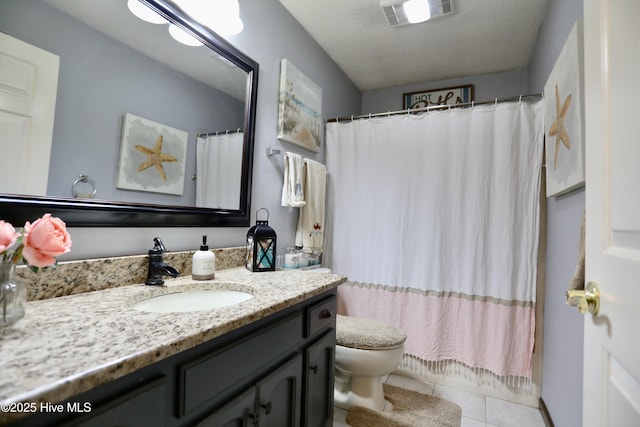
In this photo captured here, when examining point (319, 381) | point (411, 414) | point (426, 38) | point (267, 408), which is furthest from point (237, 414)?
point (426, 38)

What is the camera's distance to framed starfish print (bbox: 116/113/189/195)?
1111 millimetres

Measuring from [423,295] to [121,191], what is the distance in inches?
74.6

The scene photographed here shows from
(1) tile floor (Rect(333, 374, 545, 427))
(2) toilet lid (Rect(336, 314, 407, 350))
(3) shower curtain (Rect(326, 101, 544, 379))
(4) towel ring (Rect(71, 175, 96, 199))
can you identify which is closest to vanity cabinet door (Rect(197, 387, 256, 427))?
(4) towel ring (Rect(71, 175, 96, 199))

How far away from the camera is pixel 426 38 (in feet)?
7.47

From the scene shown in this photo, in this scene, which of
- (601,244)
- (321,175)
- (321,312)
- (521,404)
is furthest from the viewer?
(321,175)

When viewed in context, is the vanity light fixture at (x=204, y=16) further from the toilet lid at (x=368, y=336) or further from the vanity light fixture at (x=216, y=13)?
the toilet lid at (x=368, y=336)

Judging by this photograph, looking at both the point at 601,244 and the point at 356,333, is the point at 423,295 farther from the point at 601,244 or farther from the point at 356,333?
the point at 601,244

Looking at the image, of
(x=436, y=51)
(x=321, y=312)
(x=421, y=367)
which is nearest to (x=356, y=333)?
(x=321, y=312)

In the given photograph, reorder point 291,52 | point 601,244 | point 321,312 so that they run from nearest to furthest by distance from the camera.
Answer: point 601,244 → point 321,312 → point 291,52

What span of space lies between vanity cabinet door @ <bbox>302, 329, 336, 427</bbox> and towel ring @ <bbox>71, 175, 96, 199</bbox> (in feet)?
2.96

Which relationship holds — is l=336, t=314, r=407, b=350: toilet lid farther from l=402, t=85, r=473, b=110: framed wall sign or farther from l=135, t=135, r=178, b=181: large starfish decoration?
l=402, t=85, r=473, b=110: framed wall sign

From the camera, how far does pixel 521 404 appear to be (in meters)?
1.94

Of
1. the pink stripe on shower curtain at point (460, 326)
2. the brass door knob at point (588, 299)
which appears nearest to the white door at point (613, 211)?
the brass door knob at point (588, 299)

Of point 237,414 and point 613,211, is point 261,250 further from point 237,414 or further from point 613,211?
point 613,211
